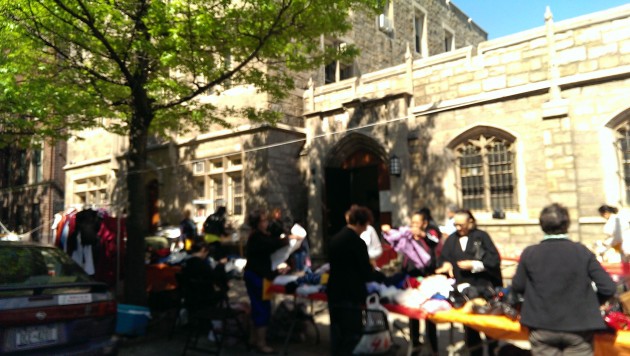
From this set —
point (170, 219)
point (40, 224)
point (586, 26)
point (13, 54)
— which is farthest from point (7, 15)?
point (40, 224)

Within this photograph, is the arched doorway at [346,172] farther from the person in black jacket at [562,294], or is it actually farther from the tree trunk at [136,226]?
the person in black jacket at [562,294]

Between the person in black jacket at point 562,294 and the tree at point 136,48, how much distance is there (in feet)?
17.0

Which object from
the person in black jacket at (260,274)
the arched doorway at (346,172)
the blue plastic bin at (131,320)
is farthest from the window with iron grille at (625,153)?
the blue plastic bin at (131,320)

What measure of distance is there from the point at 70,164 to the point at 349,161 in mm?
14248

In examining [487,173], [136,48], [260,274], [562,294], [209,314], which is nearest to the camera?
[562,294]

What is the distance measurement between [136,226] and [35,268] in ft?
8.60

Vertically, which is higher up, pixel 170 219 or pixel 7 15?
pixel 7 15

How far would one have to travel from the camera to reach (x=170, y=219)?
51.8ft

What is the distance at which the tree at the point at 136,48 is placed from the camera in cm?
682

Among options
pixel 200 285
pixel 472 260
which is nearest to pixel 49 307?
pixel 200 285

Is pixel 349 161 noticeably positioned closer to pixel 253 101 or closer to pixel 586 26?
pixel 253 101

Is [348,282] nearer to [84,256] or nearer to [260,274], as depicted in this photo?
[260,274]

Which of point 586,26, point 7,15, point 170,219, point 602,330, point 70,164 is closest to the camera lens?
point 602,330

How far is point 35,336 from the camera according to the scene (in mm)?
4000
